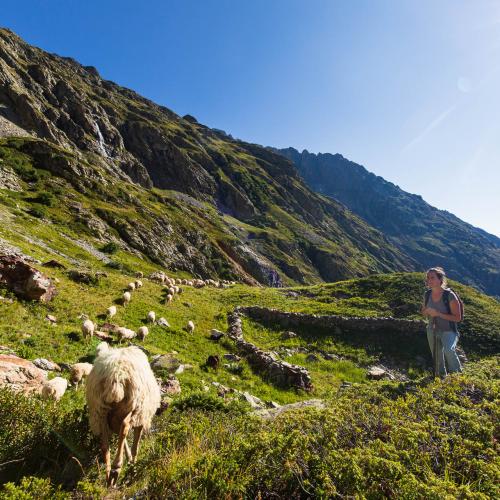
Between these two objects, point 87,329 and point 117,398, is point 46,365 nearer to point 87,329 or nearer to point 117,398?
point 87,329

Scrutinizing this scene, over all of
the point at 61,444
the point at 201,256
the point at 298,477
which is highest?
the point at 201,256

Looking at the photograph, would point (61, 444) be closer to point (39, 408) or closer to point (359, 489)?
point (39, 408)

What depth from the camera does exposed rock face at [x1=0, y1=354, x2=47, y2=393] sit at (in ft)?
26.2

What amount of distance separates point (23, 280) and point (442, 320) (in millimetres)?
18454

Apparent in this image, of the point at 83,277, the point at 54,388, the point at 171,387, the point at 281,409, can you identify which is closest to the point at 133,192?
the point at 83,277

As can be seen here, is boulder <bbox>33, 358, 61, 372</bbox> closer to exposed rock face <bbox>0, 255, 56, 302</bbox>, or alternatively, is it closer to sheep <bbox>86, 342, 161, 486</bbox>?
sheep <bbox>86, 342, 161, 486</bbox>

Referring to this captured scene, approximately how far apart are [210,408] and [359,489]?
6.06 meters

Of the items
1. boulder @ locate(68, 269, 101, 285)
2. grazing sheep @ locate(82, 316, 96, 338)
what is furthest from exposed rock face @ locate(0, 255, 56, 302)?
boulder @ locate(68, 269, 101, 285)

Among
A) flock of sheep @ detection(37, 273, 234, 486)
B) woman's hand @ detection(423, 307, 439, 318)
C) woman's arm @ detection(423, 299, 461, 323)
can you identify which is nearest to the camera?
flock of sheep @ detection(37, 273, 234, 486)

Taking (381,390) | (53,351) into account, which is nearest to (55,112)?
(53,351)

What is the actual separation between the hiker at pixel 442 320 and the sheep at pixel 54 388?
1163cm

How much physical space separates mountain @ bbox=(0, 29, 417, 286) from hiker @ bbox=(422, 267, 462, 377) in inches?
1409

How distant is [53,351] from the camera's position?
1194cm

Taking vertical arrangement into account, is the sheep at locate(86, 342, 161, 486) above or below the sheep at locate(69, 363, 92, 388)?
above
